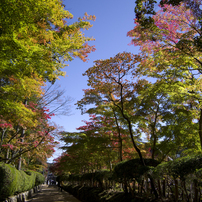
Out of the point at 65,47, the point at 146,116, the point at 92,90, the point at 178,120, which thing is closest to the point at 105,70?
the point at 92,90

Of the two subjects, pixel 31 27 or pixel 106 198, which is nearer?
pixel 31 27

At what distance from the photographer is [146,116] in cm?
1042

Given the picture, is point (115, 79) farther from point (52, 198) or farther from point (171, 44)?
point (52, 198)

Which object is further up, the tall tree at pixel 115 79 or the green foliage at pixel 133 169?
the tall tree at pixel 115 79

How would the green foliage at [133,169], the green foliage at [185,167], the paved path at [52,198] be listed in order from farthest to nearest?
the paved path at [52,198]
the green foliage at [133,169]
the green foliage at [185,167]

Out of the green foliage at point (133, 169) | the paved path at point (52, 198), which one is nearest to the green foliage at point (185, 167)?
the green foliage at point (133, 169)

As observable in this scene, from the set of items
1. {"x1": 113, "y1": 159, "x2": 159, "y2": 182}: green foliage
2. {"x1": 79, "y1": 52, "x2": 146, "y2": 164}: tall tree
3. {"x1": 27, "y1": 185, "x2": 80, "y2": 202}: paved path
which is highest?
{"x1": 79, "y1": 52, "x2": 146, "y2": 164}: tall tree

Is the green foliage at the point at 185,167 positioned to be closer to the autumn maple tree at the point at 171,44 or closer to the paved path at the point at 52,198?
the autumn maple tree at the point at 171,44

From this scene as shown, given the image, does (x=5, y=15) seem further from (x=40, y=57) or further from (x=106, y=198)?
(x=106, y=198)

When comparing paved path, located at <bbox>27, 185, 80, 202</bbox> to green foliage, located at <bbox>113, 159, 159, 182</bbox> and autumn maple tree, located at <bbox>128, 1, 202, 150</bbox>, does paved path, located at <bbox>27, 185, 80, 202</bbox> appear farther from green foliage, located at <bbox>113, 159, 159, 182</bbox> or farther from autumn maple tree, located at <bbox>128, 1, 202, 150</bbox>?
autumn maple tree, located at <bbox>128, 1, 202, 150</bbox>

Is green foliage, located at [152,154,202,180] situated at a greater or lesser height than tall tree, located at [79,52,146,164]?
lesser

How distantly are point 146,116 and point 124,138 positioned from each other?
221 cm

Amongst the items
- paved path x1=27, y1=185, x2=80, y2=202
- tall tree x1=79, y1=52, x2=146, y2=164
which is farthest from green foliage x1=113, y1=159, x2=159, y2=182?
paved path x1=27, y1=185, x2=80, y2=202

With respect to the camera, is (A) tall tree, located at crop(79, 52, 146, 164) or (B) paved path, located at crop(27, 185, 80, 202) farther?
(B) paved path, located at crop(27, 185, 80, 202)
